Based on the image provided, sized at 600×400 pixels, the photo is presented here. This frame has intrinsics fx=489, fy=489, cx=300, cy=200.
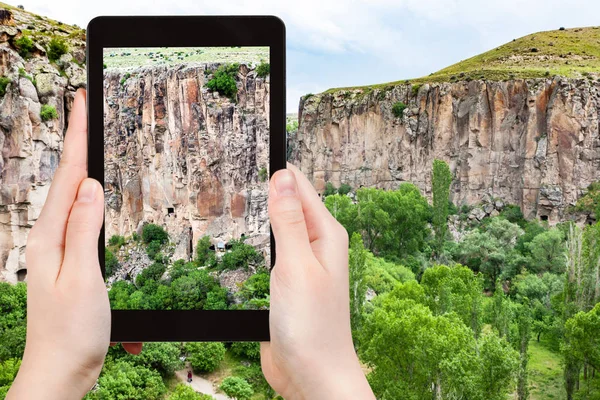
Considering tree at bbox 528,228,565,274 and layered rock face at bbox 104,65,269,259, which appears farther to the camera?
tree at bbox 528,228,565,274

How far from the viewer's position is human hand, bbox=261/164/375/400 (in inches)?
65.8

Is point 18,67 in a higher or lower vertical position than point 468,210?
higher

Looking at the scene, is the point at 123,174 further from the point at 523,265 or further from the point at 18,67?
the point at 523,265

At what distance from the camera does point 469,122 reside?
1369 inches

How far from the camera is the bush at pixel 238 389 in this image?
12844 millimetres

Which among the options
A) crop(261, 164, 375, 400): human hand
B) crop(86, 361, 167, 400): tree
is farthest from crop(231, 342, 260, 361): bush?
crop(261, 164, 375, 400): human hand

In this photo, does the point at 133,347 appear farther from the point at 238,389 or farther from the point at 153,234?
the point at 238,389

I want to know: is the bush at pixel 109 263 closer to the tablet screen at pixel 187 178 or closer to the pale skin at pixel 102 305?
the tablet screen at pixel 187 178

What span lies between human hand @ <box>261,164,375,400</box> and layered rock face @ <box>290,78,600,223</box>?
3300 centimetres

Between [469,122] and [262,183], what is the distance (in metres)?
35.3

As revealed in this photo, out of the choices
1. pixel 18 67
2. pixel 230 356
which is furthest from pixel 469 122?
pixel 18 67

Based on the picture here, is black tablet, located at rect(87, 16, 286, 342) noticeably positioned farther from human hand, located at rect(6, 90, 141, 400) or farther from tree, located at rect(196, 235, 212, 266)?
human hand, located at rect(6, 90, 141, 400)

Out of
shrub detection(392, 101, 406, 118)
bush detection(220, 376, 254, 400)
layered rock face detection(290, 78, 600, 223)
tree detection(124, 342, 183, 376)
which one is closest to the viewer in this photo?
bush detection(220, 376, 254, 400)

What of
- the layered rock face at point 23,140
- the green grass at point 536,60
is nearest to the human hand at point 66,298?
the layered rock face at point 23,140
